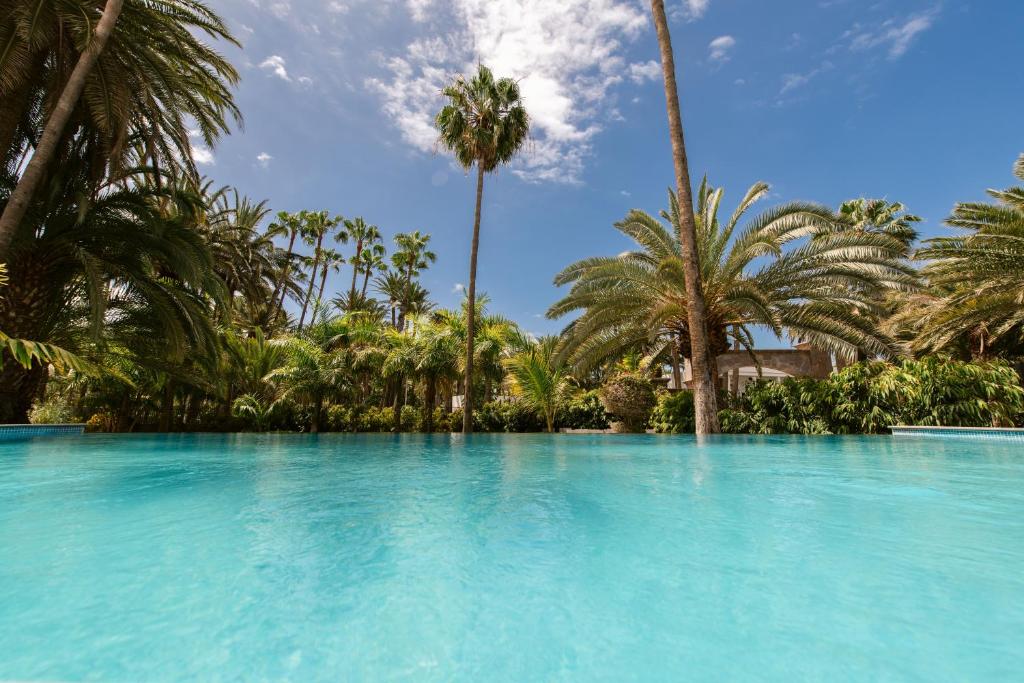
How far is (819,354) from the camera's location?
52.9 feet

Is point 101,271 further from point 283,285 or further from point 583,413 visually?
point 283,285

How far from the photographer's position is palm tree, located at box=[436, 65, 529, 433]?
16.5m

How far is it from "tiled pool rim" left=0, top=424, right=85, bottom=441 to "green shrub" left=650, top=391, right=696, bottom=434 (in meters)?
16.5

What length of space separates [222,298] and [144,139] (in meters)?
3.97

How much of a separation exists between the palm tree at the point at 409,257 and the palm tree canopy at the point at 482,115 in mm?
18943

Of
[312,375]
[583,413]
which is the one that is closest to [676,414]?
[583,413]

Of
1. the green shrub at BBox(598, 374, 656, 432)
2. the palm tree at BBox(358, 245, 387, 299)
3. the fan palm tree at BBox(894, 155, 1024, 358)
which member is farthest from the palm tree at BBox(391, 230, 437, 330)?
the fan palm tree at BBox(894, 155, 1024, 358)

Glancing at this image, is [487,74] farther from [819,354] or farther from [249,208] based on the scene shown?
[249,208]

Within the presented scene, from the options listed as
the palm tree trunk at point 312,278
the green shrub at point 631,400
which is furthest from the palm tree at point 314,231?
the green shrub at point 631,400

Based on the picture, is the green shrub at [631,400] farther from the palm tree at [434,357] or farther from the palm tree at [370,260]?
the palm tree at [370,260]

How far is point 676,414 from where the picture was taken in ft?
47.7

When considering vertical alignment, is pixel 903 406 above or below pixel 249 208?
below

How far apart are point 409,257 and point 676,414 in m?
26.0

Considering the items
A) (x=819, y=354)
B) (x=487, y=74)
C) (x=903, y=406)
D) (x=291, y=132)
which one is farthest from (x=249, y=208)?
(x=903, y=406)
